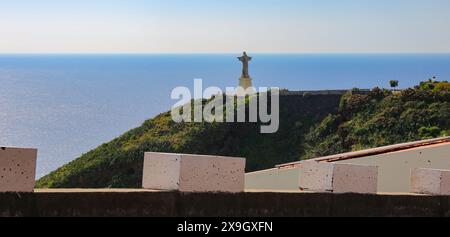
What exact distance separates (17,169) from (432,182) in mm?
4661

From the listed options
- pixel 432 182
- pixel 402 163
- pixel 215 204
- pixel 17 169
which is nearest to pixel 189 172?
pixel 215 204

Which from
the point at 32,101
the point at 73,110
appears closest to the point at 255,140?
the point at 73,110

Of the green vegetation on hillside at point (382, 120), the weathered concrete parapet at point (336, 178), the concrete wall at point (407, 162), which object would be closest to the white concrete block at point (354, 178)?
the weathered concrete parapet at point (336, 178)

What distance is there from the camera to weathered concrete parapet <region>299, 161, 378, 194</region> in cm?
1005

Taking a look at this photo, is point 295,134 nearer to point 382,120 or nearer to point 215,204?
point 382,120

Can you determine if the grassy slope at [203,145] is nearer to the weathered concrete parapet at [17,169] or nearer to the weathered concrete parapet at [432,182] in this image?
the weathered concrete parapet at [432,182]

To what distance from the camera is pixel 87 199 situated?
894cm

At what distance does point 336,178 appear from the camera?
10070 mm

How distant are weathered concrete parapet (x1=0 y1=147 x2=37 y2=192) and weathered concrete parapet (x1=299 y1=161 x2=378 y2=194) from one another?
3.00m

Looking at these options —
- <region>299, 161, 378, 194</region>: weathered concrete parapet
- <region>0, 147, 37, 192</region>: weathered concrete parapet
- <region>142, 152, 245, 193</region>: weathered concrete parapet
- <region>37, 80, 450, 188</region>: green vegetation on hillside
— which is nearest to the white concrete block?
<region>299, 161, 378, 194</region>: weathered concrete parapet

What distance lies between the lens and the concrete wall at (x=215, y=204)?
8.74m

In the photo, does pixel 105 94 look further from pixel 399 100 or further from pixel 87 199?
pixel 87 199

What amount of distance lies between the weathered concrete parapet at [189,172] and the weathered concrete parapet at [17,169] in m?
1.24
